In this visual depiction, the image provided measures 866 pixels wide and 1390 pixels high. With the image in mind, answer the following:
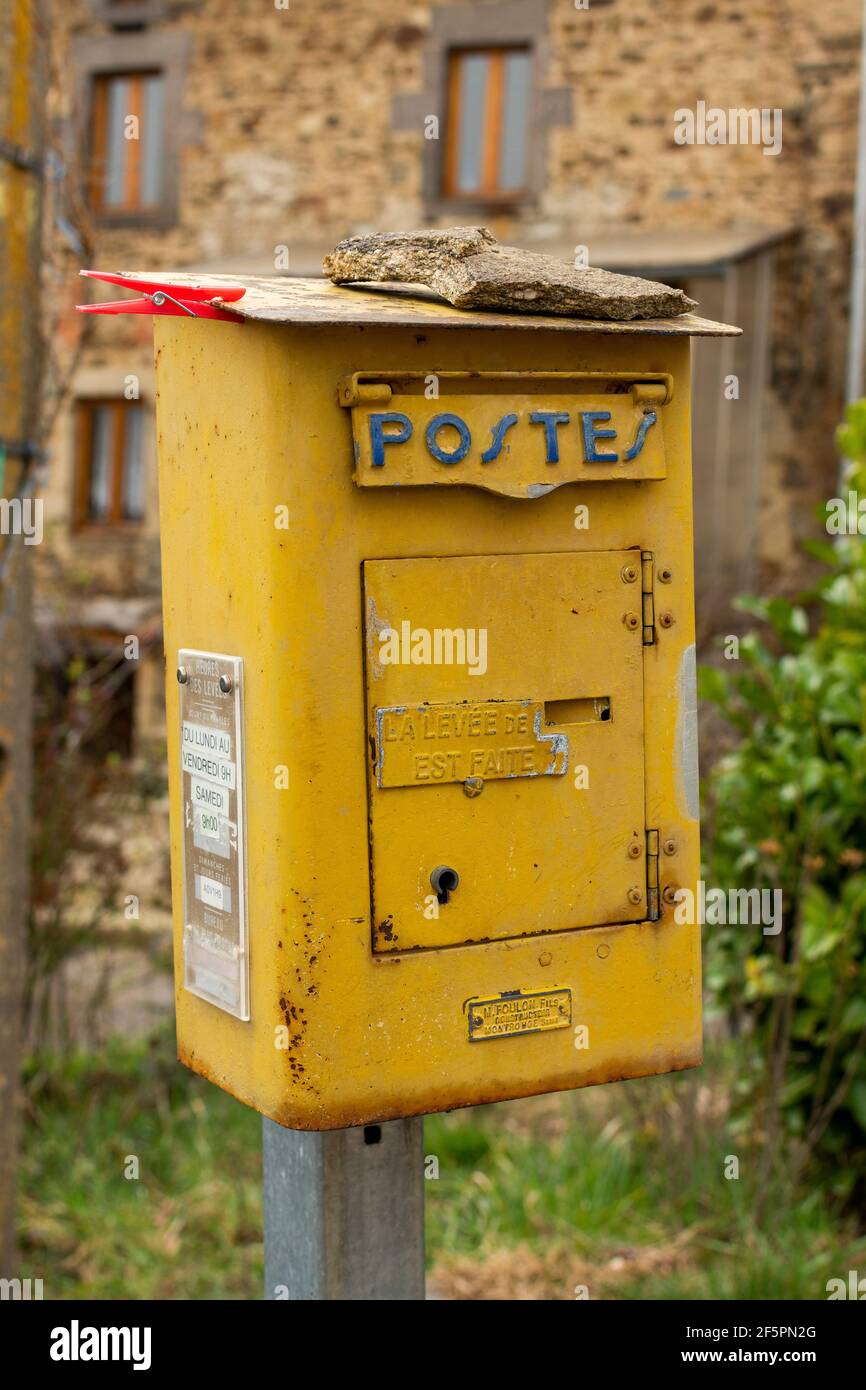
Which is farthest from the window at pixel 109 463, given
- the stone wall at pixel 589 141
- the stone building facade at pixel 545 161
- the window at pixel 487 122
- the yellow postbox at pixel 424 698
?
→ the yellow postbox at pixel 424 698

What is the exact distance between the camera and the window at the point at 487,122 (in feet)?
34.7

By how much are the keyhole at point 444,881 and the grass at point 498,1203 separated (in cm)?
202

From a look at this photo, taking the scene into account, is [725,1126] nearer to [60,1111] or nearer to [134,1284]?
[134,1284]

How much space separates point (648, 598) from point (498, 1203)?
8.12ft

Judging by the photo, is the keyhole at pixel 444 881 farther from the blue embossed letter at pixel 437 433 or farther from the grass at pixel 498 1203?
the grass at pixel 498 1203

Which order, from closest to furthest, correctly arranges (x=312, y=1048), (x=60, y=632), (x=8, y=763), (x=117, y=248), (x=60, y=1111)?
(x=312, y=1048) < (x=8, y=763) < (x=60, y=1111) < (x=60, y=632) < (x=117, y=248)

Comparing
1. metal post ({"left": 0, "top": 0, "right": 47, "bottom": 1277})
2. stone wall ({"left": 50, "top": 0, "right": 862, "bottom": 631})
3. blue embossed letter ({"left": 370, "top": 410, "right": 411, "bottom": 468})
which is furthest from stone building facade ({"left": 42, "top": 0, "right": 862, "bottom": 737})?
blue embossed letter ({"left": 370, "top": 410, "right": 411, "bottom": 468})

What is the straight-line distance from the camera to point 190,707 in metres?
2.08

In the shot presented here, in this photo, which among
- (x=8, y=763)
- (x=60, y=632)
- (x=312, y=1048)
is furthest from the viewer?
(x=60, y=632)

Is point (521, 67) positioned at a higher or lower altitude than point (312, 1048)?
higher

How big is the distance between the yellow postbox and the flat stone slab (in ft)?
0.11

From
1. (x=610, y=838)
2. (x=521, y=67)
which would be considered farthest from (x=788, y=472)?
(x=610, y=838)

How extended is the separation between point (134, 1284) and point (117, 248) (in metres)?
9.11

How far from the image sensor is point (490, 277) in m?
1.90
